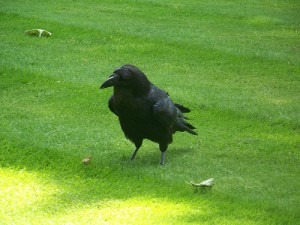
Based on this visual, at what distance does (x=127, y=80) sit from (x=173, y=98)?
240 centimetres

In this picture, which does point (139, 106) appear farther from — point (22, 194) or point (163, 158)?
point (22, 194)

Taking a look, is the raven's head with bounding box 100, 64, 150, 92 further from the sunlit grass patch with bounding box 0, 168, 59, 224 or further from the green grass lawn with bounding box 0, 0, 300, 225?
the sunlit grass patch with bounding box 0, 168, 59, 224

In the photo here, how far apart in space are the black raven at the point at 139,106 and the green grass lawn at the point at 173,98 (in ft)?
1.11

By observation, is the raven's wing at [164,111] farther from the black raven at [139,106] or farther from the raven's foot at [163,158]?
the raven's foot at [163,158]

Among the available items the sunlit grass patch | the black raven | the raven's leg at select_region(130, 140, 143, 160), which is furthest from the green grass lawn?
A: the black raven

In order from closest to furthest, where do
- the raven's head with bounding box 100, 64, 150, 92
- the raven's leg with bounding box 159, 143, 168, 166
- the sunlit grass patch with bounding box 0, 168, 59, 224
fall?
the sunlit grass patch with bounding box 0, 168, 59, 224 → the raven's head with bounding box 100, 64, 150, 92 → the raven's leg with bounding box 159, 143, 168, 166

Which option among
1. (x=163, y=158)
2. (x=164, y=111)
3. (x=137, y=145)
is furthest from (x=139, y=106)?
(x=163, y=158)

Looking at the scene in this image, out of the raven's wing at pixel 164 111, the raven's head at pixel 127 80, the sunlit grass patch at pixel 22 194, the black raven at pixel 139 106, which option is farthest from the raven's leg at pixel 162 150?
the sunlit grass patch at pixel 22 194

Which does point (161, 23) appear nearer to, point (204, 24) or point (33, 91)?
point (204, 24)

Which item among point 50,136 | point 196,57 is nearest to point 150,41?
point 196,57

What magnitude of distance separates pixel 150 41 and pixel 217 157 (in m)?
4.53

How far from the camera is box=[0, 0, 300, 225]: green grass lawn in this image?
6.79m

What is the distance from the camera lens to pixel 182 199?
6887mm

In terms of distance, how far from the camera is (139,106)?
7.57 meters
